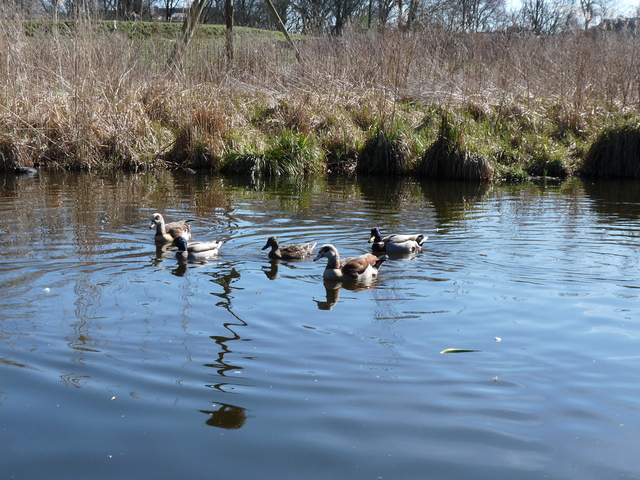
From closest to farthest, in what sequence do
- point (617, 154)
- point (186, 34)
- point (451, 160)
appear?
1. point (451, 160)
2. point (186, 34)
3. point (617, 154)

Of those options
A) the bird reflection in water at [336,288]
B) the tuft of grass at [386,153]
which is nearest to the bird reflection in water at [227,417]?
the bird reflection in water at [336,288]

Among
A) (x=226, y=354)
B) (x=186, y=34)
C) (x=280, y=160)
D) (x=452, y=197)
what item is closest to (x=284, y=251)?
(x=226, y=354)

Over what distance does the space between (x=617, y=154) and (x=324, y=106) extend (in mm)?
7365

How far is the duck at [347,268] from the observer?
740 centimetres

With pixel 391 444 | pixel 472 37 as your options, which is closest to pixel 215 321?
pixel 391 444

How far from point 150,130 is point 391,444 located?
14351 millimetres

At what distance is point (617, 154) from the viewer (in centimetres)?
1669

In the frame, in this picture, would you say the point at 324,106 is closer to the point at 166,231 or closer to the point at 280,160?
the point at 280,160

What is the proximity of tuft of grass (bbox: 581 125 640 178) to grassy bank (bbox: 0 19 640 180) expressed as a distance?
3 cm

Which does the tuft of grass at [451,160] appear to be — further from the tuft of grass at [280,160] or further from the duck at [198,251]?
the duck at [198,251]

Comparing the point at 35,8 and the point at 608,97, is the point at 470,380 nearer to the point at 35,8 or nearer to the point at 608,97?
the point at 35,8

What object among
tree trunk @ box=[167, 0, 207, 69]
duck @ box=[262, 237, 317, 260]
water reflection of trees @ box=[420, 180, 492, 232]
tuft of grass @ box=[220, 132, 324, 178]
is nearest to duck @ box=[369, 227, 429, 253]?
duck @ box=[262, 237, 317, 260]

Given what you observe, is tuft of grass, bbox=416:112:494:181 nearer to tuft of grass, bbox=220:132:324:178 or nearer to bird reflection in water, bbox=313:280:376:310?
tuft of grass, bbox=220:132:324:178

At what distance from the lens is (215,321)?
5.79m
